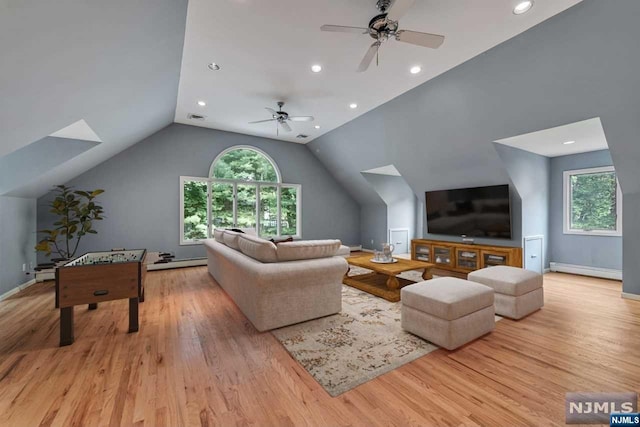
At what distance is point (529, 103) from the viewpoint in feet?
11.0

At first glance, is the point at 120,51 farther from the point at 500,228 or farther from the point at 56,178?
the point at 500,228

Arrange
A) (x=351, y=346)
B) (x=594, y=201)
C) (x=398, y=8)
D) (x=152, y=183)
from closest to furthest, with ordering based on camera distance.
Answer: (x=398, y=8) < (x=351, y=346) < (x=594, y=201) < (x=152, y=183)

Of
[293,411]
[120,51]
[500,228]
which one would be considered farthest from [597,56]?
[120,51]

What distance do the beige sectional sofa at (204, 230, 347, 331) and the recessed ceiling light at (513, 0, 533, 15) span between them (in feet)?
9.22

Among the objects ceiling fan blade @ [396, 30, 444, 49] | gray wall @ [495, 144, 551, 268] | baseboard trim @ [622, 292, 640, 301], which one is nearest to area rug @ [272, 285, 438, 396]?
ceiling fan blade @ [396, 30, 444, 49]

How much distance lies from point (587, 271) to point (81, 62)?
774 cm

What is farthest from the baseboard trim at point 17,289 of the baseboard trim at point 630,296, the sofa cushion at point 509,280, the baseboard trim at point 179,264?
the baseboard trim at point 630,296

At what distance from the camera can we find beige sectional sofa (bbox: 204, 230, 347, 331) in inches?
102

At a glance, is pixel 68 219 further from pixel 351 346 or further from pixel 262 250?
pixel 351 346

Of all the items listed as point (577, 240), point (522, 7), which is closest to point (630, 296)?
point (577, 240)

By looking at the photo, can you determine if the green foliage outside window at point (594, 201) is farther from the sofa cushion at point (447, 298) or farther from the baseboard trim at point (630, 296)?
the sofa cushion at point (447, 298)

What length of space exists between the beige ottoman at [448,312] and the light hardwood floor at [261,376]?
121 millimetres

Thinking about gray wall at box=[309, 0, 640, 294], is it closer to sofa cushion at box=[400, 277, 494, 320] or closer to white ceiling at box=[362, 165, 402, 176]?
white ceiling at box=[362, 165, 402, 176]

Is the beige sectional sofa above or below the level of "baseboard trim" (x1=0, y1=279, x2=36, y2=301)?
above
